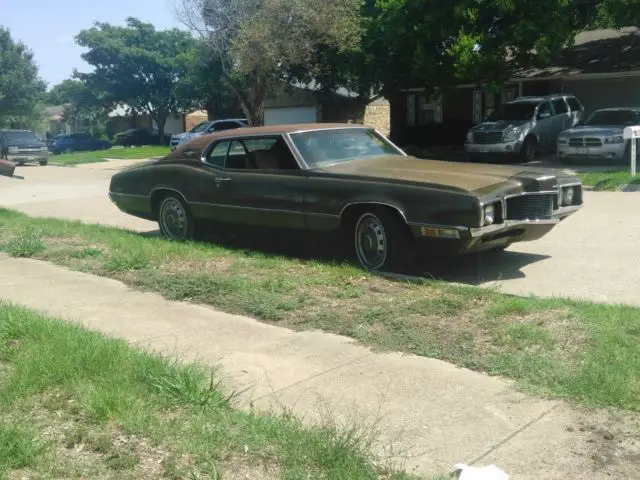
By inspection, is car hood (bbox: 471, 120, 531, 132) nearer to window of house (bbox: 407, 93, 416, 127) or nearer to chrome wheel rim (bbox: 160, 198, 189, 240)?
window of house (bbox: 407, 93, 416, 127)

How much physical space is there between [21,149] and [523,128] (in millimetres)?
20762

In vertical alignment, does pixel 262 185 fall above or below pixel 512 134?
below

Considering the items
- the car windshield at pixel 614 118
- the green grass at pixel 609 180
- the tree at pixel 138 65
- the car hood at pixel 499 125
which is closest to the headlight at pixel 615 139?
the car windshield at pixel 614 118

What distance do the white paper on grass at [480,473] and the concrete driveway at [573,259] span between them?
3.31 meters

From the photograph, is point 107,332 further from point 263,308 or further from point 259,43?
point 259,43

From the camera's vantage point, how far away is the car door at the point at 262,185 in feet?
26.9

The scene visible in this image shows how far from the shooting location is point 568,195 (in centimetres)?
780

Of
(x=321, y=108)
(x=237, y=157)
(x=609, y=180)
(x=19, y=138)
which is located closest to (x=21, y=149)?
(x=19, y=138)

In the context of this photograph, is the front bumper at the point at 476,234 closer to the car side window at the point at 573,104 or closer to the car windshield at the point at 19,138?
the car side window at the point at 573,104

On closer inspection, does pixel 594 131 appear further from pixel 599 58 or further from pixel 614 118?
pixel 599 58

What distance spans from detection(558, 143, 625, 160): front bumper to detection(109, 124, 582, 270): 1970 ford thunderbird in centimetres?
1153

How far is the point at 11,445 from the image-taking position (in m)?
3.71

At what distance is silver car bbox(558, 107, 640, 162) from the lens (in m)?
18.7

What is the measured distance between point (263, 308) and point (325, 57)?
65.7ft
